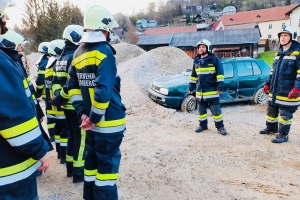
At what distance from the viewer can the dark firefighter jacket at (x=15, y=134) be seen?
1749 mm

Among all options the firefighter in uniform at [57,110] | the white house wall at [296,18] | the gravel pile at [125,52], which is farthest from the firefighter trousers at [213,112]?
the white house wall at [296,18]

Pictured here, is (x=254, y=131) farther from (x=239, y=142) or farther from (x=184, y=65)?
(x=184, y=65)

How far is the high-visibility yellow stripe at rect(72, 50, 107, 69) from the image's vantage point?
2820 mm

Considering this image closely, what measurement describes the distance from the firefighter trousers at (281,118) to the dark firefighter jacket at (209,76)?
49.3 inches

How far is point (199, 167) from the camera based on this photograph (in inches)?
179

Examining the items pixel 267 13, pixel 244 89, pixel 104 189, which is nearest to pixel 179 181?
pixel 104 189

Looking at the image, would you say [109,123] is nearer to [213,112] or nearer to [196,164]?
[196,164]

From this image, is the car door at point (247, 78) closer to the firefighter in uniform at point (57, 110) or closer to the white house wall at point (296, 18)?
the firefighter in uniform at point (57, 110)

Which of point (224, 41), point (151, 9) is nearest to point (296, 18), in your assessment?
point (224, 41)

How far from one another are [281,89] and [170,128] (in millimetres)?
2767

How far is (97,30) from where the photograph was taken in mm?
2969

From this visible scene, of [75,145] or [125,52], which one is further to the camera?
[125,52]

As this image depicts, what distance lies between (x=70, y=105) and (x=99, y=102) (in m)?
1.31

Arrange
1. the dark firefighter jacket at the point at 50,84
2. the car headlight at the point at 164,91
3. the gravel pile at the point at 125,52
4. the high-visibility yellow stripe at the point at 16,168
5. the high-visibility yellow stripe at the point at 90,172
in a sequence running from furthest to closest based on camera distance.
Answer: the gravel pile at the point at 125,52 → the car headlight at the point at 164,91 → the dark firefighter jacket at the point at 50,84 → the high-visibility yellow stripe at the point at 90,172 → the high-visibility yellow stripe at the point at 16,168
